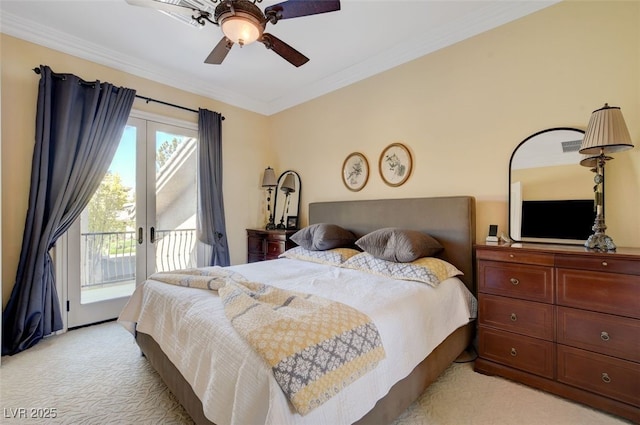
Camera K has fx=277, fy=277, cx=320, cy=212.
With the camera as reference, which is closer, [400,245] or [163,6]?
[163,6]

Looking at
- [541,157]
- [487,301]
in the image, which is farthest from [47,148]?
[541,157]

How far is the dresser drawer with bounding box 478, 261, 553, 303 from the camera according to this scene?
1882 millimetres

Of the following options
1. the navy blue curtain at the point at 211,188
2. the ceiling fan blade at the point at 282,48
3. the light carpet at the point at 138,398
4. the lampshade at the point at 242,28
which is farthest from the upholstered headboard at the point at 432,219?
the lampshade at the point at 242,28

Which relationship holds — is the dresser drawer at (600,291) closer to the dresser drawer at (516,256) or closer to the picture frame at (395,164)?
the dresser drawer at (516,256)

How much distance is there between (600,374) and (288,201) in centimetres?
370

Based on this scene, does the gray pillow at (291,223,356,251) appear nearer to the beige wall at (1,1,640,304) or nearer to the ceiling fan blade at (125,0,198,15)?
the beige wall at (1,1,640,304)

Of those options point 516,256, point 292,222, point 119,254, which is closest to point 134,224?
point 119,254

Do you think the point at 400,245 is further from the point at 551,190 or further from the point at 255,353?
the point at 255,353

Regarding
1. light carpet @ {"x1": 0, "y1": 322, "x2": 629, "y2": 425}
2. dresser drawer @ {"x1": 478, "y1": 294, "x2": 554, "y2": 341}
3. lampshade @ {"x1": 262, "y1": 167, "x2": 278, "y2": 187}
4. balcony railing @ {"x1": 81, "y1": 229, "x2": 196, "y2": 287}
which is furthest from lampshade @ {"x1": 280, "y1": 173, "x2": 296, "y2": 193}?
dresser drawer @ {"x1": 478, "y1": 294, "x2": 554, "y2": 341}

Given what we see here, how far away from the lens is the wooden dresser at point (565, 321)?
162cm

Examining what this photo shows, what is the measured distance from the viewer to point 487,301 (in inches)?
84.0

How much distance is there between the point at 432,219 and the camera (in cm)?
271

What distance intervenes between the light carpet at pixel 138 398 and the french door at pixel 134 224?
82cm

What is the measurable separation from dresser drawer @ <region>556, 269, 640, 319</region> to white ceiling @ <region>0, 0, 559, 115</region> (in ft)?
7.12
